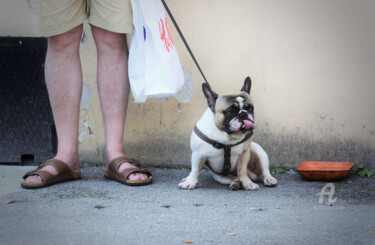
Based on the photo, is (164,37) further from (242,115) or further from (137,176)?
(137,176)

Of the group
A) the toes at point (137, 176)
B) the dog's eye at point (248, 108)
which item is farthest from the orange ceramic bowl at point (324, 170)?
the toes at point (137, 176)

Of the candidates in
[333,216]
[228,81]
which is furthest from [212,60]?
[333,216]

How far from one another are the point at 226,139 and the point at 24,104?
149 cm

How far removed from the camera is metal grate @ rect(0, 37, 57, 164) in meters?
3.26

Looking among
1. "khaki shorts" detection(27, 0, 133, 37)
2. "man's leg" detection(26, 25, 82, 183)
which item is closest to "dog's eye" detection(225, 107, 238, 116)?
"khaki shorts" detection(27, 0, 133, 37)

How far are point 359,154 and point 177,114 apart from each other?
4.00 ft

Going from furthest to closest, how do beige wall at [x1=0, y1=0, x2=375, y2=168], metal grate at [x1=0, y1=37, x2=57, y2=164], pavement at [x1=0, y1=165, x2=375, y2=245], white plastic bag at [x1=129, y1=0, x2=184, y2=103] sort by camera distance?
metal grate at [x1=0, y1=37, x2=57, y2=164] → beige wall at [x1=0, y1=0, x2=375, y2=168] → white plastic bag at [x1=129, y1=0, x2=184, y2=103] → pavement at [x1=0, y1=165, x2=375, y2=245]

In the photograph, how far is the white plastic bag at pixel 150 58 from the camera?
8.52ft

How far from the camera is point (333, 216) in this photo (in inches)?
84.4

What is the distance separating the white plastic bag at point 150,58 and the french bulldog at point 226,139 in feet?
0.73

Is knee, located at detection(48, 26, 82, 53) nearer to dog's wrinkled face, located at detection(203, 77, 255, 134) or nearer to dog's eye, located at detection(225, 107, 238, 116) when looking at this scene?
dog's wrinkled face, located at detection(203, 77, 255, 134)

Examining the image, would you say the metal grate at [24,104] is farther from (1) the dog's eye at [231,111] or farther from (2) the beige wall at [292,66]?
(1) the dog's eye at [231,111]

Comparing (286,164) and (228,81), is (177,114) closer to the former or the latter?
(228,81)

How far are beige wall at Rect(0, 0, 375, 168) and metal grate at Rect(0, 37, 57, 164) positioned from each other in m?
0.26
